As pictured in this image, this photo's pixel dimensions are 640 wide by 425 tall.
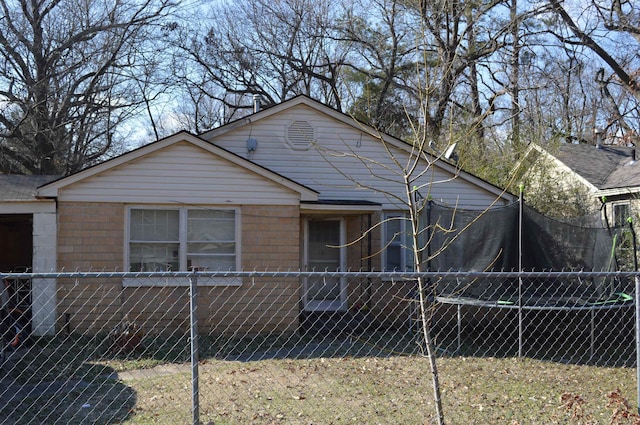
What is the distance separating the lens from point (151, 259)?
36.1 ft

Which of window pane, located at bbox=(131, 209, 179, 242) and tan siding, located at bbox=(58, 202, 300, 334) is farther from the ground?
window pane, located at bbox=(131, 209, 179, 242)

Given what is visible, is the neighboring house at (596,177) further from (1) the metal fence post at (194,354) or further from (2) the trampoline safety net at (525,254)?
(1) the metal fence post at (194,354)

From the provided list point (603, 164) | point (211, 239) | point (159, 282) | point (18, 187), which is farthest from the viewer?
point (603, 164)

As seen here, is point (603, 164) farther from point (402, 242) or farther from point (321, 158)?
point (321, 158)

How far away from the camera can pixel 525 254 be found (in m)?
9.97

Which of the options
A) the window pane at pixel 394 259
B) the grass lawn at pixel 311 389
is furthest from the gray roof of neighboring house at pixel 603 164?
the grass lawn at pixel 311 389

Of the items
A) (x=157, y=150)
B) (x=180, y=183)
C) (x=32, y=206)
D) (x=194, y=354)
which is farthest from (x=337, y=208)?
(x=194, y=354)

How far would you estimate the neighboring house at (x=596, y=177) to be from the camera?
52.2 ft

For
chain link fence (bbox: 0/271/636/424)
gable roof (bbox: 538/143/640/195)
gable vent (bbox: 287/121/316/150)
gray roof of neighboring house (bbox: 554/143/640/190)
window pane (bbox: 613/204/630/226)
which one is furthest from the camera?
gray roof of neighboring house (bbox: 554/143/640/190)

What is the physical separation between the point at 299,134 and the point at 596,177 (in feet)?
31.6

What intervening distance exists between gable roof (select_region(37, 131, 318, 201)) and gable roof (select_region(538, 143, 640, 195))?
27.5 ft

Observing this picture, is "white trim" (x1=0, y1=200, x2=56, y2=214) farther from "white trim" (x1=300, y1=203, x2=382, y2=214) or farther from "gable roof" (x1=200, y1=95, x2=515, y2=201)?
"white trim" (x1=300, y1=203, x2=382, y2=214)

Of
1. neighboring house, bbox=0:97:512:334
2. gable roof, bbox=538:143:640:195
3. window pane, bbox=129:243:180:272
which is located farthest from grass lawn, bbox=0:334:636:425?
gable roof, bbox=538:143:640:195

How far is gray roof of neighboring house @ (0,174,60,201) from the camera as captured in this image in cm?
1062
